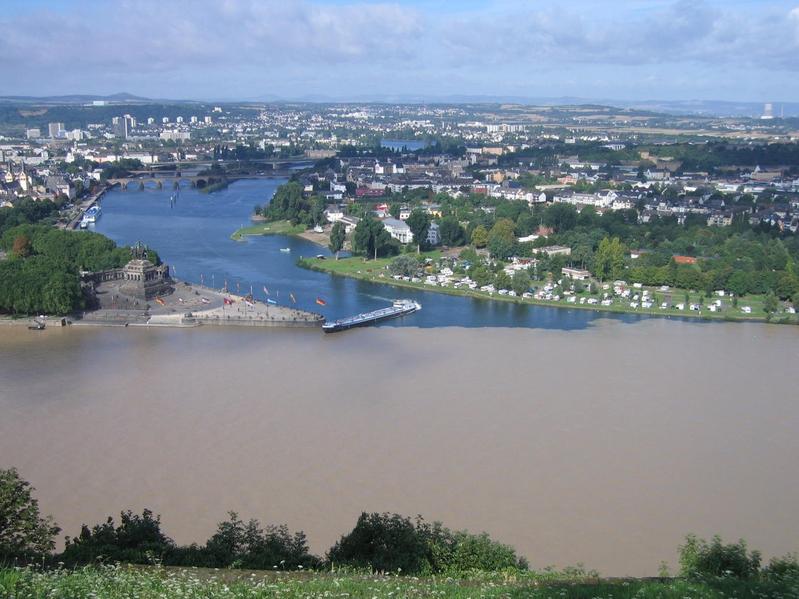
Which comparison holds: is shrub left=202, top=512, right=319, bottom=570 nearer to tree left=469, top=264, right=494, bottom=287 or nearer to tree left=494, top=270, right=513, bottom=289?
tree left=494, top=270, right=513, bottom=289

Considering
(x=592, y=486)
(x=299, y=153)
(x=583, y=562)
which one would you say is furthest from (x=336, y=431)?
(x=299, y=153)

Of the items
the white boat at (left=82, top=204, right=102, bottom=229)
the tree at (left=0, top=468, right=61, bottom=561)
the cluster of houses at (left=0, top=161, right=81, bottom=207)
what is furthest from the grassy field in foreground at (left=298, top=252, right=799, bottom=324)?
the cluster of houses at (left=0, top=161, right=81, bottom=207)

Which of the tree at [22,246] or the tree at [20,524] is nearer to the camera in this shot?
the tree at [20,524]

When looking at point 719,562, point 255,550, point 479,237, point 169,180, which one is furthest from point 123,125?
point 719,562

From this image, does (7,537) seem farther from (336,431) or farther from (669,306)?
(669,306)

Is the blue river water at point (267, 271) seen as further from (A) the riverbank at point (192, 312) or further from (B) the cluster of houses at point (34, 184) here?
(B) the cluster of houses at point (34, 184)

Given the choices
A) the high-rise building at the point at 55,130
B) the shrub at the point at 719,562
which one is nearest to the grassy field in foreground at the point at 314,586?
the shrub at the point at 719,562
